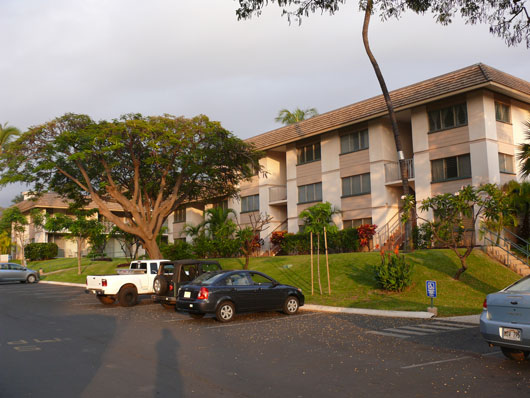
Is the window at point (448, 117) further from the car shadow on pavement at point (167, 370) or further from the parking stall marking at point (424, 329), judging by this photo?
the car shadow on pavement at point (167, 370)

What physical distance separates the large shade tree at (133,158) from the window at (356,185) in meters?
6.12

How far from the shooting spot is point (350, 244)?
30.0m

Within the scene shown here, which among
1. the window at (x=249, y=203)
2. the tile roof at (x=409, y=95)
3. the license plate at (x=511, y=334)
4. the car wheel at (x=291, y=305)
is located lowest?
the car wheel at (x=291, y=305)

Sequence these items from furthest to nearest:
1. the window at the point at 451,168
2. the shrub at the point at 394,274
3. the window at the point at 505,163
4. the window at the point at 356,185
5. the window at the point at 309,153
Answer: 1. the window at the point at 309,153
2. the window at the point at 356,185
3. the window at the point at 451,168
4. the window at the point at 505,163
5. the shrub at the point at 394,274

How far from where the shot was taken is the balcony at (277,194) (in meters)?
38.6

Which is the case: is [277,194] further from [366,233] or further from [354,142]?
[366,233]

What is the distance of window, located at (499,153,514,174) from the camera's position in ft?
84.7

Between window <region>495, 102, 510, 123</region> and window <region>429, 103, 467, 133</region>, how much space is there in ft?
5.43

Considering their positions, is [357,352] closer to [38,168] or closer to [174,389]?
[174,389]

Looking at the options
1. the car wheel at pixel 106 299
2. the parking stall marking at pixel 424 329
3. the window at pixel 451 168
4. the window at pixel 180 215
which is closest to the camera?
the parking stall marking at pixel 424 329

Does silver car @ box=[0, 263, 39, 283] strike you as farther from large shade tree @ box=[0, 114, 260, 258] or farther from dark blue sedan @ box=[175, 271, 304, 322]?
dark blue sedan @ box=[175, 271, 304, 322]

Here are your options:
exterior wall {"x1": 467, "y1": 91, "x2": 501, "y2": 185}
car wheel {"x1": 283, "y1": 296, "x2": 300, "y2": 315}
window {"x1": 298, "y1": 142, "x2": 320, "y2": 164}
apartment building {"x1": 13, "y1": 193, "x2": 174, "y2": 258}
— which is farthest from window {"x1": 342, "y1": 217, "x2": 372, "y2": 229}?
apartment building {"x1": 13, "y1": 193, "x2": 174, "y2": 258}

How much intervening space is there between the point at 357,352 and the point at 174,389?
3.90 metres

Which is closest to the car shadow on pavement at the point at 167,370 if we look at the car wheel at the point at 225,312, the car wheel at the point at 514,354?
the car wheel at the point at 225,312
